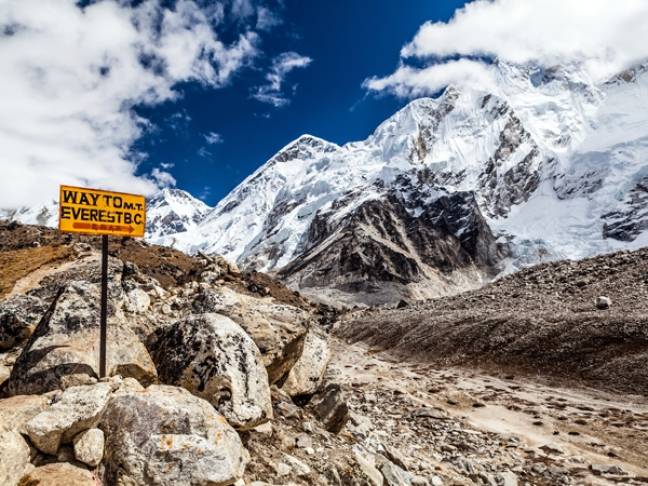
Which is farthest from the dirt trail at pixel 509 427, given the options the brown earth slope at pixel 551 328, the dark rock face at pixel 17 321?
the dark rock face at pixel 17 321

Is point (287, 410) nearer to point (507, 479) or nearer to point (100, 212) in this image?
point (100, 212)

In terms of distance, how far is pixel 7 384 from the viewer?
327 inches

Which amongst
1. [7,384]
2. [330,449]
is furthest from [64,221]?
[330,449]

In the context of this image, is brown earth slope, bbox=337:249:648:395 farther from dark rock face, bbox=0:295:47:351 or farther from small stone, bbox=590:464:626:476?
dark rock face, bbox=0:295:47:351

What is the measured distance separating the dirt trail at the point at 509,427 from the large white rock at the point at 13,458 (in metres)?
Result: 9.23

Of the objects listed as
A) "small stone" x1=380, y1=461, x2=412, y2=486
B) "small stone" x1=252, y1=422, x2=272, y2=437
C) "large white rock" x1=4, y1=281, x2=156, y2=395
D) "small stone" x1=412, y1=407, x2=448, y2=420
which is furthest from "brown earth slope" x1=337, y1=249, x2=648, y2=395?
"large white rock" x1=4, y1=281, x2=156, y2=395

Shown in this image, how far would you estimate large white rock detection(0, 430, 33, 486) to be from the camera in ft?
18.1

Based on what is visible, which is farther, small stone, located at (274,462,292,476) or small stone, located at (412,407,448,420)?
small stone, located at (412,407,448,420)

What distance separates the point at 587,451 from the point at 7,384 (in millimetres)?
16603

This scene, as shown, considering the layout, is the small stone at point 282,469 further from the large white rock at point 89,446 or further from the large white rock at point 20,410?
the large white rock at point 20,410

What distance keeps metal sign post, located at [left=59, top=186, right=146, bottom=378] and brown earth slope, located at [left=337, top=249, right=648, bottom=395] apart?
75.8 ft

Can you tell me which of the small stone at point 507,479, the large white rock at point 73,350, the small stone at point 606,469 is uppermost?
the large white rock at point 73,350

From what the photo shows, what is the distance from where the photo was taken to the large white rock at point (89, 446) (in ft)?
20.6

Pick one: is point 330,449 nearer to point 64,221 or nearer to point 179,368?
point 179,368
